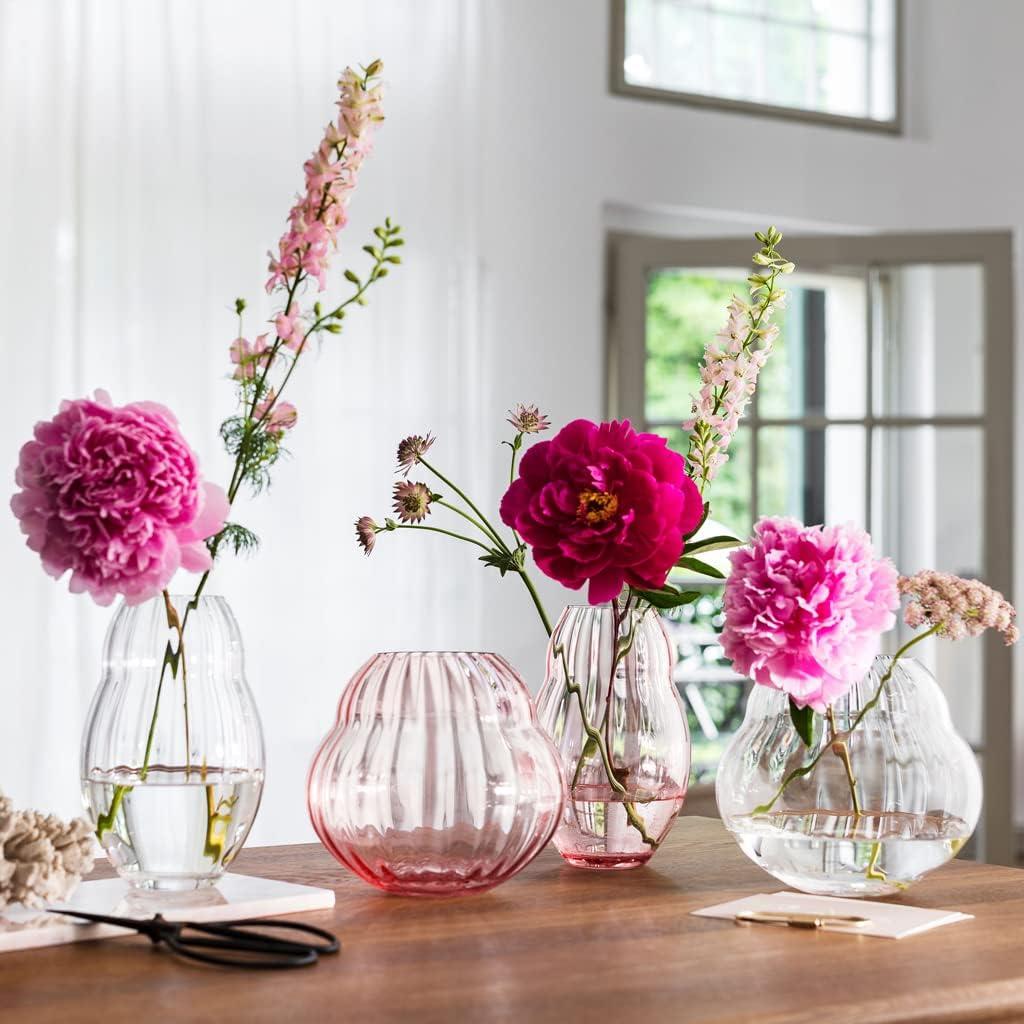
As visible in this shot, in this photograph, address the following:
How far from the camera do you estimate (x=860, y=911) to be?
46.6 inches

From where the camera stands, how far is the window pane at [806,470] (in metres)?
4.27

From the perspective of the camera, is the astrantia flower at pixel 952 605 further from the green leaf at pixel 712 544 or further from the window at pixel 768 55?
the window at pixel 768 55

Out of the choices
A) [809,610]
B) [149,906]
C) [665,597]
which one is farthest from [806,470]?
[149,906]

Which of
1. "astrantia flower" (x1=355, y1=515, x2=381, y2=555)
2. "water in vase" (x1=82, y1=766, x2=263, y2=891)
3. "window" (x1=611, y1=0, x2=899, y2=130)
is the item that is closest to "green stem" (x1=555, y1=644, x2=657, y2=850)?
"astrantia flower" (x1=355, y1=515, x2=381, y2=555)

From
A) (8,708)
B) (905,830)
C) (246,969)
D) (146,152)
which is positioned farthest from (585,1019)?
(146,152)

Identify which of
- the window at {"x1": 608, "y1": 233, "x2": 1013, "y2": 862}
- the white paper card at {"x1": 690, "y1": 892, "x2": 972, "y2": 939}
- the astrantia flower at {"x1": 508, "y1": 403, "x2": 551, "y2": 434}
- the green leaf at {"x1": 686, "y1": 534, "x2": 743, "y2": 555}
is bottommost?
the white paper card at {"x1": 690, "y1": 892, "x2": 972, "y2": 939}

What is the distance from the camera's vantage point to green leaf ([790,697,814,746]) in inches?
49.0

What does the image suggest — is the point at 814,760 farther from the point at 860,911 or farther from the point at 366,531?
the point at 366,531

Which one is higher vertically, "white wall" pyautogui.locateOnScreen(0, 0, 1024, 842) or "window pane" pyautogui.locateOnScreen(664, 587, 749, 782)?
"white wall" pyautogui.locateOnScreen(0, 0, 1024, 842)

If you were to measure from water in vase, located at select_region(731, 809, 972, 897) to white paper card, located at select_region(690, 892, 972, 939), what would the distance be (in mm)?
17

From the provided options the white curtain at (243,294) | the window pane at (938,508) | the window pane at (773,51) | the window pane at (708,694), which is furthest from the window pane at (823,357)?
the white curtain at (243,294)

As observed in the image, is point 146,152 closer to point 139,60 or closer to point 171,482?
point 139,60

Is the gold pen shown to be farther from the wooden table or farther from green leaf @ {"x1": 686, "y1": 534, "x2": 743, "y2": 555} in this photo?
green leaf @ {"x1": 686, "y1": 534, "x2": 743, "y2": 555}

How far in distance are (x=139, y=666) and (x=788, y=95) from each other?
13.0ft
